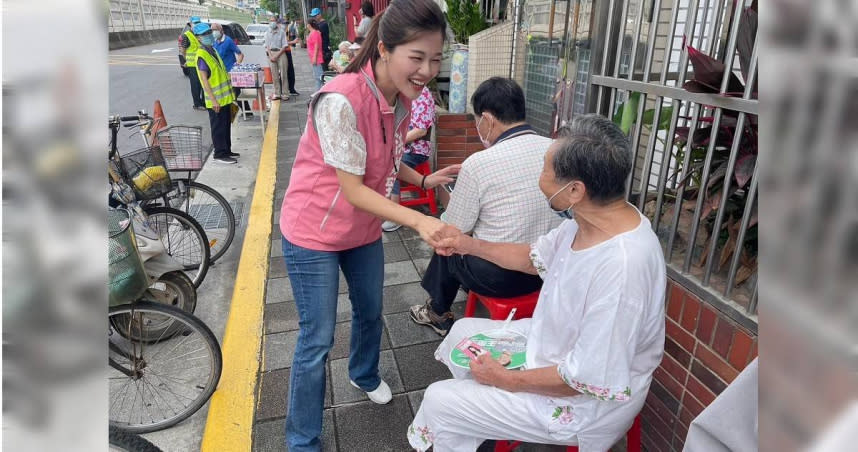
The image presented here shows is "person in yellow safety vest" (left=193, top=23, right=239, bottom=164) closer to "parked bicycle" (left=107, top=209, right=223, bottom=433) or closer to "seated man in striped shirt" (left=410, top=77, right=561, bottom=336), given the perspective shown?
"parked bicycle" (left=107, top=209, right=223, bottom=433)

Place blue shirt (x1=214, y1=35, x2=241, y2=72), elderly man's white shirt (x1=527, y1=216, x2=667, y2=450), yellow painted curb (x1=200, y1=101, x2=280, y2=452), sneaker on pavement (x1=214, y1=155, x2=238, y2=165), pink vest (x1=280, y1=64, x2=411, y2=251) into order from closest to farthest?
elderly man's white shirt (x1=527, y1=216, x2=667, y2=450), pink vest (x1=280, y1=64, x2=411, y2=251), yellow painted curb (x1=200, y1=101, x2=280, y2=452), sneaker on pavement (x1=214, y1=155, x2=238, y2=165), blue shirt (x1=214, y1=35, x2=241, y2=72)

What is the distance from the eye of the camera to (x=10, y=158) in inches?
11.3

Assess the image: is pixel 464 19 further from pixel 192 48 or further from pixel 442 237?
pixel 442 237

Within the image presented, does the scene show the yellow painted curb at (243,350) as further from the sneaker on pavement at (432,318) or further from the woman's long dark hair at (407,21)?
the woman's long dark hair at (407,21)

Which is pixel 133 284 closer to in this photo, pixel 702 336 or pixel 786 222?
pixel 702 336

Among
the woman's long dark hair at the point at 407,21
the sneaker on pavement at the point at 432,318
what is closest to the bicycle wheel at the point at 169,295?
the sneaker on pavement at the point at 432,318

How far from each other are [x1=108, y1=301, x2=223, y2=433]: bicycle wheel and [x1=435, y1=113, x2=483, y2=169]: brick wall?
2.93 meters

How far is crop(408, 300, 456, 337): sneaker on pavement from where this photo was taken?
3.13 metres

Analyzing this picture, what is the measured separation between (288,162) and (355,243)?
202 inches

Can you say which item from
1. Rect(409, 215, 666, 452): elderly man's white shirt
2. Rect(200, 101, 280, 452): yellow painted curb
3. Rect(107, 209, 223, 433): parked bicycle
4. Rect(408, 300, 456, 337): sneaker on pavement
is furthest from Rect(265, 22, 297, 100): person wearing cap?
Rect(409, 215, 666, 452): elderly man's white shirt

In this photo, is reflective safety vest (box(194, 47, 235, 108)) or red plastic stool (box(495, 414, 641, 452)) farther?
reflective safety vest (box(194, 47, 235, 108))

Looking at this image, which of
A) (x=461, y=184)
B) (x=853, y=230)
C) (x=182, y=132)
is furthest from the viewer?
(x=182, y=132)

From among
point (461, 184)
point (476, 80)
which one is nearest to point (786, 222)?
point (461, 184)

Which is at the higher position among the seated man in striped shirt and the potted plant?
the potted plant
